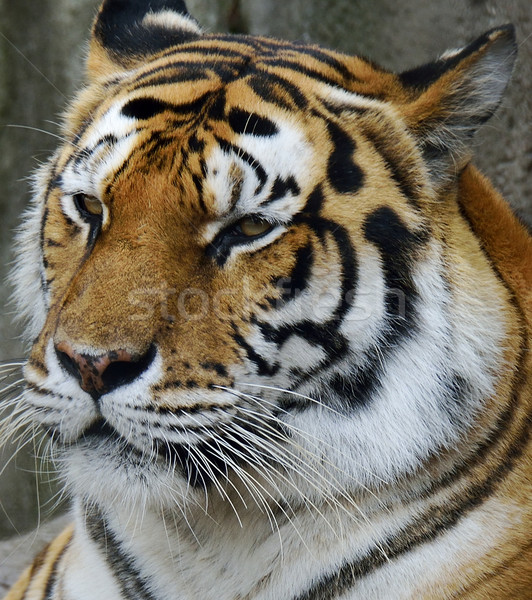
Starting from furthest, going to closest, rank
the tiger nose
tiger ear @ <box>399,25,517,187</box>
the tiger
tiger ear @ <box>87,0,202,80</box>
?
1. tiger ear @ <box>87,0,202,80</box>
2. tiger ear @ <box>399,25,517,187</box>
3. the tiger
4. the tiger nose

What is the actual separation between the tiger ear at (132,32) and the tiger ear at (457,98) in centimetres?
74

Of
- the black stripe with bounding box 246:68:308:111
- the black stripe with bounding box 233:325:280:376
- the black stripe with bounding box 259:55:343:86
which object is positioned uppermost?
the black stripe with bounding box 259:55:343:86

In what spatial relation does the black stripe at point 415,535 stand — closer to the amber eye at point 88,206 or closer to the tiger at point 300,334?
the tiger at point 300,334

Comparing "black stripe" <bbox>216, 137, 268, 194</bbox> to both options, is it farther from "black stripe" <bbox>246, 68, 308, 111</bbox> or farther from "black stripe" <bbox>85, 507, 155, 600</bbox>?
"black stripe" <bbox>85, 507, 155, 600</bbox>

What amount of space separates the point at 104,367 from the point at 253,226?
43cm

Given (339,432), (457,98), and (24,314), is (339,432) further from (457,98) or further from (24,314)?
(24,314)

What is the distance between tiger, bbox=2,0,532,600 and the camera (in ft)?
5.18

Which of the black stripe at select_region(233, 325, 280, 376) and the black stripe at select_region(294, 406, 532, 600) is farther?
the black stripe at select_region(294, 406, 532, 600)

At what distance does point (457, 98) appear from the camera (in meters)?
1.73

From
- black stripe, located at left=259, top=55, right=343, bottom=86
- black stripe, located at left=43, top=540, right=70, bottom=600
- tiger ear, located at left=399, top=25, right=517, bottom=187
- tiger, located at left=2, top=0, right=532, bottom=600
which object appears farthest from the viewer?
black stripe, located at left=43, top=540, right=70, bottom=600

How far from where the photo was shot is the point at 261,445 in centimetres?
162

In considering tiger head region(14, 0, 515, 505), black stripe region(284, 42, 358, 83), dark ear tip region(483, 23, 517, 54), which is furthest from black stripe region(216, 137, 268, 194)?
dark ear tip region(483, 23, 517, 54)

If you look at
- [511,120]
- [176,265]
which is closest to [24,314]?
[176,265]

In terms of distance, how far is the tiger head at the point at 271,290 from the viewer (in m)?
1.56
